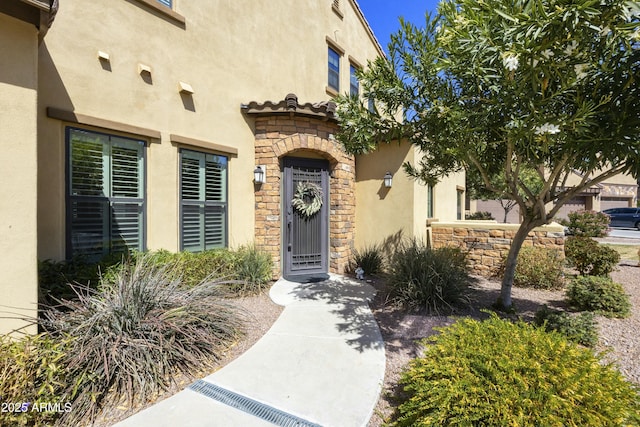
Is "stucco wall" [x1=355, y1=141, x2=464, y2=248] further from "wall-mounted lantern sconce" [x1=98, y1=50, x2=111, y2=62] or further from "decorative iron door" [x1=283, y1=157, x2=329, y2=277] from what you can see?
"wall-mounted lantern sconce" [x1=98, y1=50, x2=111, y2=62]

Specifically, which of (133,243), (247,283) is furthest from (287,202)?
(133,243)

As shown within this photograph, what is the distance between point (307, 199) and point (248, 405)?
5138mm

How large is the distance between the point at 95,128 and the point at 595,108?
22.0 feet

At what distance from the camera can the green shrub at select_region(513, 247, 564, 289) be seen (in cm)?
643

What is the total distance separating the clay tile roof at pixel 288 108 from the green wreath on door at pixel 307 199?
1.73 metres

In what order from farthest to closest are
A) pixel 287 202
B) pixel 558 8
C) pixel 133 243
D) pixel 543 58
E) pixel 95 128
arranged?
pixel 287 202 < pixel 133 243 < pixel 95 128 < pixel 543 58 < pixel 558 8

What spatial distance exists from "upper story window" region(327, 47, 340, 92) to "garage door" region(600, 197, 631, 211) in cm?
3303

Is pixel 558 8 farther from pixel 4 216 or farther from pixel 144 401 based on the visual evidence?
pixel 4 216

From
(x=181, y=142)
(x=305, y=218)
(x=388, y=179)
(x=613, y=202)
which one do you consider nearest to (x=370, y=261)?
(x=305, y=218)

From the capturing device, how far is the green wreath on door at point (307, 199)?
7.21 metres

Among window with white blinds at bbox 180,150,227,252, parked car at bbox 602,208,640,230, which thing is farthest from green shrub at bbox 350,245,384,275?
parked car at bbox 602,208,640,230

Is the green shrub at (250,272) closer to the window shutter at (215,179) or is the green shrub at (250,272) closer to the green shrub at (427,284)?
the window shutter at (215,179)

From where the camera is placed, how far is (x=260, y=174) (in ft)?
22.4

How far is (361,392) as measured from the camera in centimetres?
295
